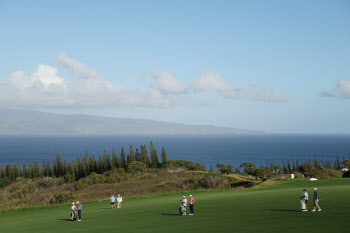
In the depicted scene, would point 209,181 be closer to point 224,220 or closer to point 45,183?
point 224,220

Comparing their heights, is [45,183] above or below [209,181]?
below

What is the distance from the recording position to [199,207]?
111 ft

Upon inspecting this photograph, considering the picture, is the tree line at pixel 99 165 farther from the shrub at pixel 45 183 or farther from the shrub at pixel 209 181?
the shrub at pixel 209 181

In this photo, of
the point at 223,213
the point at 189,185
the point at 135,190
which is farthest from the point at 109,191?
the point at 223,213

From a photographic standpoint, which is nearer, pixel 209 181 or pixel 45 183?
pixel 209 181

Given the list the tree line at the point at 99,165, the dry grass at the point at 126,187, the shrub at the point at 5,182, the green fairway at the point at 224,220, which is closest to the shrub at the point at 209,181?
the dry grass at the point at 126,187

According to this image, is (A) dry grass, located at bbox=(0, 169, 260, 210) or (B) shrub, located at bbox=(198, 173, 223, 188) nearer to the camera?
(A) dry grass, located at bbox=(0, 169, 260, 210)

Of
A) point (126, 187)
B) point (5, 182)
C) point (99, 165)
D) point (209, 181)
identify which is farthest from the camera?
point (5, 182)

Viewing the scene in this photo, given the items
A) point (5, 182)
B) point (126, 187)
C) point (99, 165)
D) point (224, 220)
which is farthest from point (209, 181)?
point (5, 182)

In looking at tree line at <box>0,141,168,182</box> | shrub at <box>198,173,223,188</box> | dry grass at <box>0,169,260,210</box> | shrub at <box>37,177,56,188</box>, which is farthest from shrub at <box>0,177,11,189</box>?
shrub at <box>198,173,223,188</box>

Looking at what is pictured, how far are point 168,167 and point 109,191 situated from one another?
127 feet

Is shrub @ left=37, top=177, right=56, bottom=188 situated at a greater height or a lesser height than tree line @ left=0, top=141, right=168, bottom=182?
lesser

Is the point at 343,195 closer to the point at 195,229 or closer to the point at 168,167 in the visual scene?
the point at 195,229

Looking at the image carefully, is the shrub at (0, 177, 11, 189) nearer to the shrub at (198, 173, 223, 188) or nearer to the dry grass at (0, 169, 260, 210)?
the dry grass at (0, 169, 260, 210)
